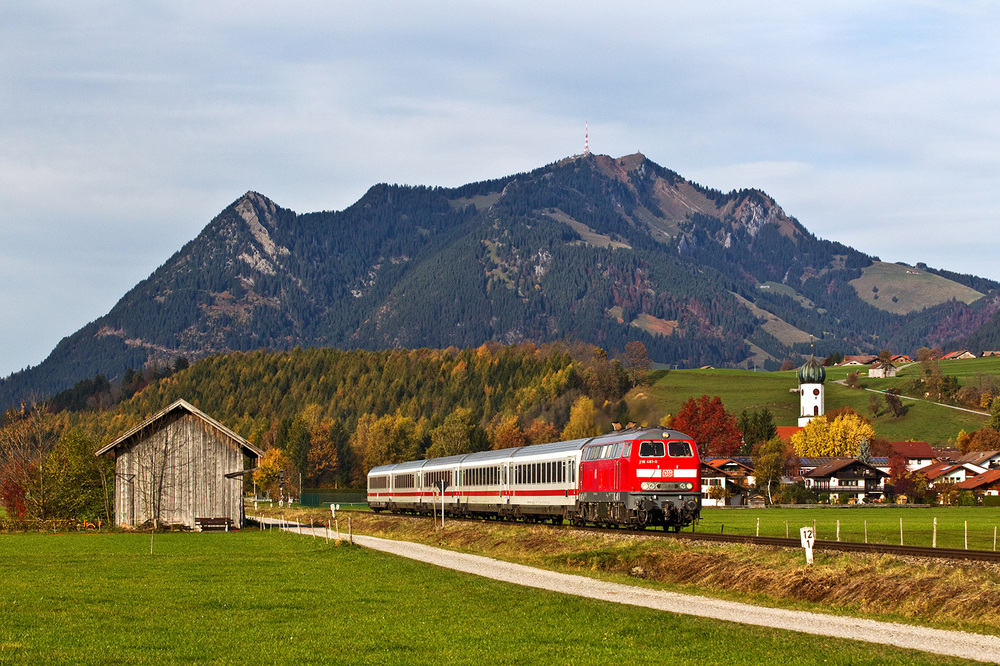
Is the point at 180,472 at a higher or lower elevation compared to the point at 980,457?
higher

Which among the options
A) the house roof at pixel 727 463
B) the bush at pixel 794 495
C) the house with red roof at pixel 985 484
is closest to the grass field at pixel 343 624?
the bush at pixel 794 495

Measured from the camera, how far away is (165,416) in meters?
77.0

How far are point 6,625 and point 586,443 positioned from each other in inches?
1394

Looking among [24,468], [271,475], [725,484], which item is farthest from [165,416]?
[271,475]

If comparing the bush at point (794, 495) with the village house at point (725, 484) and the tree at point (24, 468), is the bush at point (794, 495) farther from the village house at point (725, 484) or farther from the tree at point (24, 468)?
the tree at point (24, 468)

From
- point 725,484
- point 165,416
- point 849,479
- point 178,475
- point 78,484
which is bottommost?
point 849,479

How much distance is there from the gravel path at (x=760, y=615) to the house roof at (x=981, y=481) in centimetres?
14361

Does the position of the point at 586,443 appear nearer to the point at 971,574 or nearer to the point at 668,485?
the point at 668,485

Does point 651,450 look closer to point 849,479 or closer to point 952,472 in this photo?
point 849,479

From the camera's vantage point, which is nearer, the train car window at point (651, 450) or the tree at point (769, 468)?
the train car window at point (651, 450)

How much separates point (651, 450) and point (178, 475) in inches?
1561

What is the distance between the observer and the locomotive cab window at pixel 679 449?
49.7 metres

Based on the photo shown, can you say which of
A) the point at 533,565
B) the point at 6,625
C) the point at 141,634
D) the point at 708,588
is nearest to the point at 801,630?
the point at 708,588

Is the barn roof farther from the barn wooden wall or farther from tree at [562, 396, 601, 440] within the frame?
tree at [562, 396, 601, 440]
